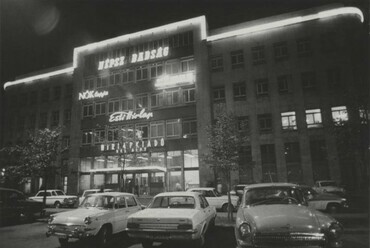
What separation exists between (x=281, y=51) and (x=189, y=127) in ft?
45.2

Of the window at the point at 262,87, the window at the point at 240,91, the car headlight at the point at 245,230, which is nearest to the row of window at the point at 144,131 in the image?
the window at the point at 240,91

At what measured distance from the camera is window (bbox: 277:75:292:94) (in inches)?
1212

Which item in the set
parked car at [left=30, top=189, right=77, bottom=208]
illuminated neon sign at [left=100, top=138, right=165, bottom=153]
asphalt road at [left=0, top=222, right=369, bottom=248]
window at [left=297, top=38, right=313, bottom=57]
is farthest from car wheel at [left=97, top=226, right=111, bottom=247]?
A: window at [left=297, top=38, right=313, bottom=57]

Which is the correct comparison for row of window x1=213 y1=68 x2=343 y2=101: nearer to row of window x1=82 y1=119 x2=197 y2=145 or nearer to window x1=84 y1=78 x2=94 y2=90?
row of window x1=82 y1=119 x2=197 y2=145

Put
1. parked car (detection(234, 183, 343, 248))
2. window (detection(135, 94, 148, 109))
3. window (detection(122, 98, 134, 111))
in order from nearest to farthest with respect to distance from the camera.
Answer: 1. parked car (detection(234, 183, 343, 248))
2. window (detection(135, 94, 148, 109))
3. window (detection(122, 98, 134, 111))

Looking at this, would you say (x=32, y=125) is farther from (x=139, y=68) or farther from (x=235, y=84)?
(x=235, y=84)

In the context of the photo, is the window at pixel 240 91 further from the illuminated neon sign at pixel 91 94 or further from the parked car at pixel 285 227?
the parked car at pixel 285 227

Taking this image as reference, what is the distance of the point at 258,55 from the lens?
106 ft

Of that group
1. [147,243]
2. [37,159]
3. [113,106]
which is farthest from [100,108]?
[147,243]

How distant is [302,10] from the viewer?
31.3 meters

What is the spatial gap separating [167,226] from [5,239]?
311 inches

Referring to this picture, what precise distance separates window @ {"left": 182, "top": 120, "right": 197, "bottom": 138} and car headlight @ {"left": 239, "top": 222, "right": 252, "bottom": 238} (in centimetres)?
2648

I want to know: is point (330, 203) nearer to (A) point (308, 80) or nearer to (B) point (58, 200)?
(A) point (308, 80)

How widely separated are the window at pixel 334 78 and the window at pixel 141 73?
21824 mm
